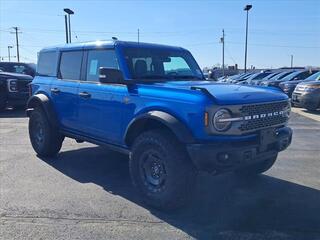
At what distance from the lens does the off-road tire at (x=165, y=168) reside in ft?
15.2

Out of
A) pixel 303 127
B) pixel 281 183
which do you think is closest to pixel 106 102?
pixel 281 183

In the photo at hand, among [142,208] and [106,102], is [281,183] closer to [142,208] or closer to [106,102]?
[142,208]

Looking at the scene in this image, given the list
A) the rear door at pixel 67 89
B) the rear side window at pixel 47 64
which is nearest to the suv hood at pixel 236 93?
the rear door at pixel 67 89

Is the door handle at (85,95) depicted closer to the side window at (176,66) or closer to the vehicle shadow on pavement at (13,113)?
the side window at (176,66)

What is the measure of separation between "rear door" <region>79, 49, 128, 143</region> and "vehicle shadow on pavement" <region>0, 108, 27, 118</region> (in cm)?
855

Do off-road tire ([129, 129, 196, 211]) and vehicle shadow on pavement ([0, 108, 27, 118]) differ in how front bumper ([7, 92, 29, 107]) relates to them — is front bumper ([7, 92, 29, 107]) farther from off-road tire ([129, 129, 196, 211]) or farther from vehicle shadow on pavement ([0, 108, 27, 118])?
off-road tire ([129, 129, 196, 211])

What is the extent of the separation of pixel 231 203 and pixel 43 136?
368cm

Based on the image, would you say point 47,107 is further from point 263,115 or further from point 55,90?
point 263,115

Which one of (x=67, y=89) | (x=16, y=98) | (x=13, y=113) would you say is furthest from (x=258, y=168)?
(x=13, y=113)

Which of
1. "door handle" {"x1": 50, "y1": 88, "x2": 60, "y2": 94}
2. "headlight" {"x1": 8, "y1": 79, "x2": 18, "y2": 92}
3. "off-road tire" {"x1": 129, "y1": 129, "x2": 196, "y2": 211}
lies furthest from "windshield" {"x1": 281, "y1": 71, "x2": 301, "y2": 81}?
"off-road tire" {"x1": 129, "y1": 129, "x2": 196, "y2": 211}

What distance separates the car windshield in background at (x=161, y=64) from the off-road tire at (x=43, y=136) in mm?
2143

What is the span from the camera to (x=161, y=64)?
6109 millimetres

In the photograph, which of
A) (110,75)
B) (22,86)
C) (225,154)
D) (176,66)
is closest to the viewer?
(225,154)

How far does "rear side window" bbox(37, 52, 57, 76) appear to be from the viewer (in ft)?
23.4
